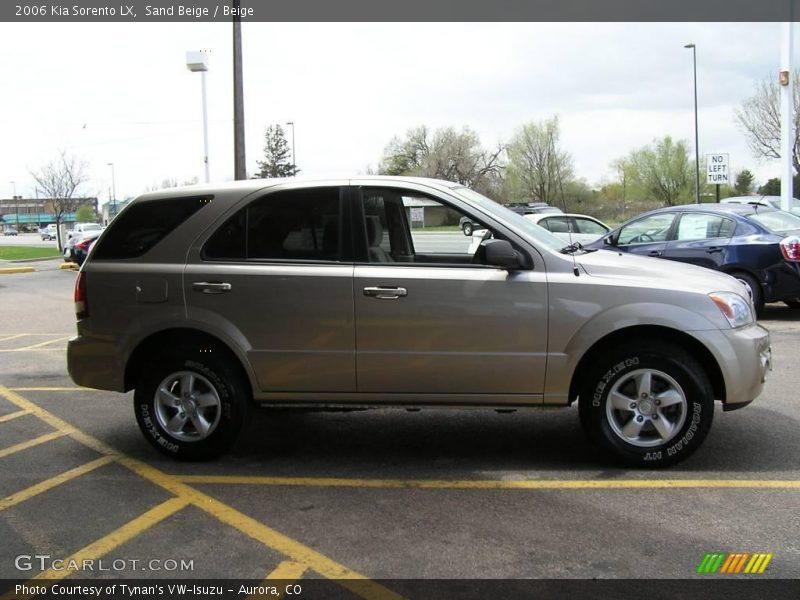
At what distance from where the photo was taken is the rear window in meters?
4.96

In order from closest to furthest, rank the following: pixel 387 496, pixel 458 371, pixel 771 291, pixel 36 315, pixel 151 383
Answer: pixel 387 496
pixel 458 371
pixel 151 383
pixel 771 291
pixel 36 315

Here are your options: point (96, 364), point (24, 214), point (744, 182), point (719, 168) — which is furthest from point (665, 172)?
point (24, 214)

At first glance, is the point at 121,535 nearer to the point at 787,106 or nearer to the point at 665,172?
the point at 787,106

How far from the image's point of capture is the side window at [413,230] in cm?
480

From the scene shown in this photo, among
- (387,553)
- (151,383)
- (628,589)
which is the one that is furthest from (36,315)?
(628,589)

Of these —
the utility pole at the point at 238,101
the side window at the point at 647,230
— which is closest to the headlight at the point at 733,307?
the side window at the point at 647,230

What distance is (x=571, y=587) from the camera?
10.4ft

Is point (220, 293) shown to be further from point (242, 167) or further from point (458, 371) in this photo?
point (242, 167)

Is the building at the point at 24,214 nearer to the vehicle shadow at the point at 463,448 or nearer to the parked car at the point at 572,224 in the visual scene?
the parked car at the point at 572,224

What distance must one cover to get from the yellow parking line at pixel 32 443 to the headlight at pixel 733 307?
4869 mm

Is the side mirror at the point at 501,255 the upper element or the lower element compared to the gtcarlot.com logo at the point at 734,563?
upper

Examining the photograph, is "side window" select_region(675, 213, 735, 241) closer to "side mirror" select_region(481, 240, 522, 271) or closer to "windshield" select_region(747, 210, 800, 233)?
"windshield" select_region(747, 210, 800, 233)

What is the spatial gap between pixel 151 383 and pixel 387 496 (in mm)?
1849

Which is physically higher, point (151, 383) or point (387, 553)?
point (151, 383)
